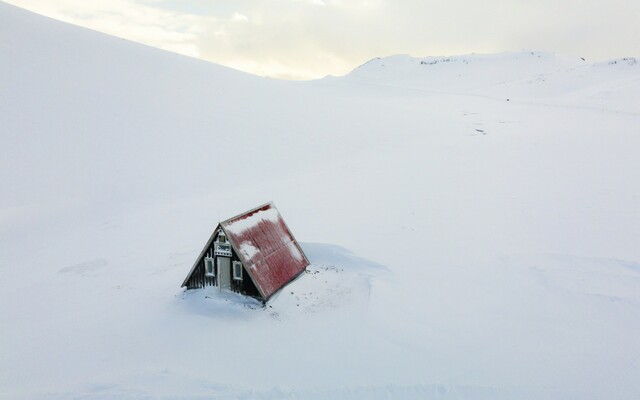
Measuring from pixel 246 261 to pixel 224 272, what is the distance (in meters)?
0.97

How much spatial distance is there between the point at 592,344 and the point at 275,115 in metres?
34.2

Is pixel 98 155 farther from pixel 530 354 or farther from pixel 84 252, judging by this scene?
pixel 530 354

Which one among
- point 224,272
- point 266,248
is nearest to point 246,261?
point 224,272

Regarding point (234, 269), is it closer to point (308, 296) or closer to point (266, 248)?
point (266, 248)

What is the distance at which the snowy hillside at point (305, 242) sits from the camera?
9828 mm

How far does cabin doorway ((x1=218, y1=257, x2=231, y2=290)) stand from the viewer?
12734 mm

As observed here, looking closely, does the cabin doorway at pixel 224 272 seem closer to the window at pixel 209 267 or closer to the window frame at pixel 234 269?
the window frame at pixel 234 269

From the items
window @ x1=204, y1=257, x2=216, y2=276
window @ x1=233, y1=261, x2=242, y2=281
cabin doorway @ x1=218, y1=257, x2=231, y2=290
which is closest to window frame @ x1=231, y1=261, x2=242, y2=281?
A: window @ x1=233, y1=261, x2=242, y2=281

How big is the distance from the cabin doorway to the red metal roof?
29.2 inches

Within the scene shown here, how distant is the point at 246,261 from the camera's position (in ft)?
40.4

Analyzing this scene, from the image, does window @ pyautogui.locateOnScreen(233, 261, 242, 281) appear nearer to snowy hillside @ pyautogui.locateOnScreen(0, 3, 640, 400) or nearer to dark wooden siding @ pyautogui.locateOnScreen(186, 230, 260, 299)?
dark wooden siding @ pyautogui.locateOnScreen(186, 230, 260, 299)

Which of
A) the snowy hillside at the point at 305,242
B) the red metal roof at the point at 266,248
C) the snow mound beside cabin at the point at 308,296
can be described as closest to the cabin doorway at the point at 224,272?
the snow mound beside cabin at the point at 308,296

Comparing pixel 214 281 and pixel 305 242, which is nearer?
pixel 214 281

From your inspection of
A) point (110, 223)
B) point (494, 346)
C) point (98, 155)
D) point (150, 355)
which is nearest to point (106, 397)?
point (150, 355)
